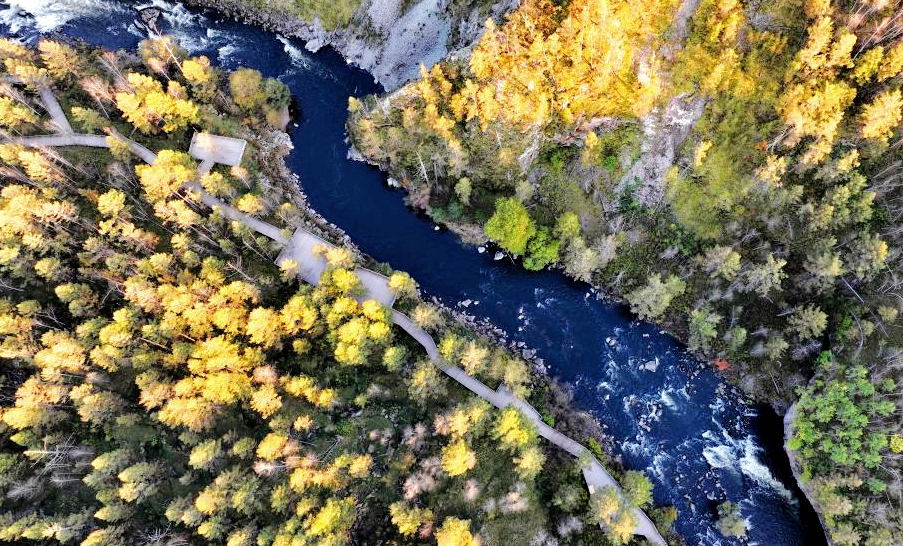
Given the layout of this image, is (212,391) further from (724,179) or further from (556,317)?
(724,179)

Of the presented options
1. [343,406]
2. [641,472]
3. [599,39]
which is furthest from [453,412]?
[599,39]

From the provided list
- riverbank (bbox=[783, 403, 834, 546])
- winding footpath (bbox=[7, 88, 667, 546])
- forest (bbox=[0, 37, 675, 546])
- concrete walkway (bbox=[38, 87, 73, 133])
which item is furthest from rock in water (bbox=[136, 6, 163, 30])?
riverbank (bbox=[783, 403, 834, 546])

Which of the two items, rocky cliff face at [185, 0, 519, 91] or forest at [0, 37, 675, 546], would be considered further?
rocky cliff face at [185, 0, 519, 91]

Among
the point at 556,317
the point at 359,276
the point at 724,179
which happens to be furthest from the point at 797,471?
the point at 359,276

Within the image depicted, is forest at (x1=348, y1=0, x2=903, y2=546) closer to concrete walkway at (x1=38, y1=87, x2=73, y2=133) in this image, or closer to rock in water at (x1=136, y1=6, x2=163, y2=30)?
concrete walkway at (x1=38, y1=87, x2=73, y2=133)

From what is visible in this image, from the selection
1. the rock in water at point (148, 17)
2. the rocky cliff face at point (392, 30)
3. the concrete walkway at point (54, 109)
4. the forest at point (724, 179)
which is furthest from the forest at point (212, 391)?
the rocky cliff face at point (392, 30)

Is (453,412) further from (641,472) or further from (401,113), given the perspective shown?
(401,113)

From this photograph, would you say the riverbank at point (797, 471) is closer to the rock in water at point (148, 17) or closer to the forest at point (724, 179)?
the forest at point (724, 179)
